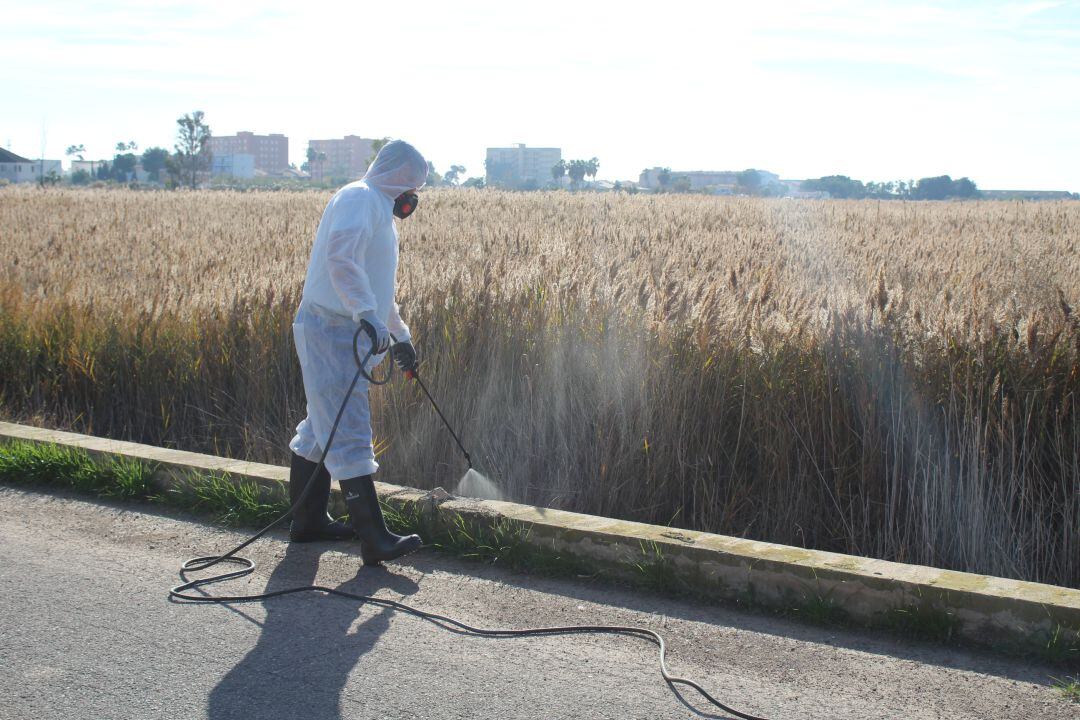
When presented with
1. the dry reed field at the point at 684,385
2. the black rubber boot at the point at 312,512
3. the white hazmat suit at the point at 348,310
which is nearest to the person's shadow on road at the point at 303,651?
the black rubber boot at the point at 312,512

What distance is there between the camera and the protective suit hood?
5.26m

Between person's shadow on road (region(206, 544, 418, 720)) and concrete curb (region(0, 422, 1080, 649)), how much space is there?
0.67 metres

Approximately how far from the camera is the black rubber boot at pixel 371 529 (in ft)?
16.6

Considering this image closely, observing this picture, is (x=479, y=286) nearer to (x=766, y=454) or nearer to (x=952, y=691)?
(x=766, y=454)

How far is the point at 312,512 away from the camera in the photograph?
17.9 ft

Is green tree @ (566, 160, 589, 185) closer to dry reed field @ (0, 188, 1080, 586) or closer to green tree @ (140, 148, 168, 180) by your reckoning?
green tree @ (140, 148, 168, 180)

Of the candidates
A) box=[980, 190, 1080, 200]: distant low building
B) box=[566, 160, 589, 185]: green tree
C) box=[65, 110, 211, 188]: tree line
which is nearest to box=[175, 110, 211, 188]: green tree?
box=[65, 110, 211, 188]: tree line

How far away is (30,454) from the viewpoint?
21.4ft

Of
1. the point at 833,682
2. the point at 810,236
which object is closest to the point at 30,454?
the point at 833,682

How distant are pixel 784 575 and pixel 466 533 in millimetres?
1553

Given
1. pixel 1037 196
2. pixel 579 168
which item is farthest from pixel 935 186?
pixel 579 168

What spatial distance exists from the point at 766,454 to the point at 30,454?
14.1 ft

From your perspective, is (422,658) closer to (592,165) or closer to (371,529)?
(371,529)

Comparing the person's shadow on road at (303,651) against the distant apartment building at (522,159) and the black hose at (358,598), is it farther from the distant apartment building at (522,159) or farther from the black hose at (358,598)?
the distant apartment building at (522,159)
